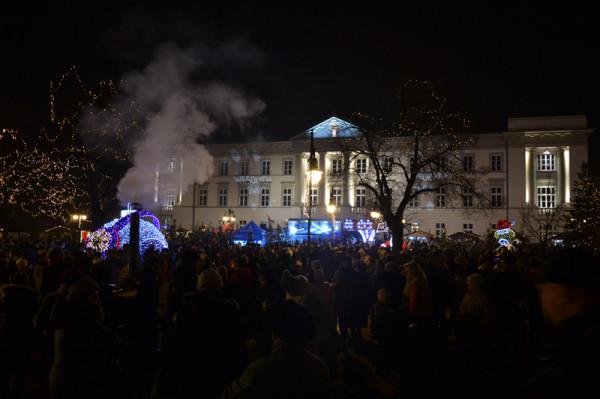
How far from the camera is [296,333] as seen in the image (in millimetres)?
2480

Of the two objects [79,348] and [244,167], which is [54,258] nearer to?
[79,348]

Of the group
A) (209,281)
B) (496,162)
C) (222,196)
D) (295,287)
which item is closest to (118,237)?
(295,287)

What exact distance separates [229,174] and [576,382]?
5985 centimetres

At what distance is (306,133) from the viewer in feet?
180

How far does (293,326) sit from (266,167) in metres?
57.2

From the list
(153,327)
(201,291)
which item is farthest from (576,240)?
(201,291)

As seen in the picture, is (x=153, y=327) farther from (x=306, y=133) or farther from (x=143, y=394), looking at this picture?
(x=306, y=133)

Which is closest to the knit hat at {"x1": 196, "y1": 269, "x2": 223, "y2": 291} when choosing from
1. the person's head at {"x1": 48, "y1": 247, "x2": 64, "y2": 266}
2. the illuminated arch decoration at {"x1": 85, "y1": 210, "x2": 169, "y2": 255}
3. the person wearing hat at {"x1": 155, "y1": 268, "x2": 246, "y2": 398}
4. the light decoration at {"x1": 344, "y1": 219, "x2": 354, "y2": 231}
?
→ the person wearing hat at {"x1": 155, "y1": 268, "x2": 246, "y2": 398}

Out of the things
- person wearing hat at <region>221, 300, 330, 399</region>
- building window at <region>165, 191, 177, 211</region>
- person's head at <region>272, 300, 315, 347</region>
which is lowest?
person wearing hat at <region>221, 300, 330, 399</region>

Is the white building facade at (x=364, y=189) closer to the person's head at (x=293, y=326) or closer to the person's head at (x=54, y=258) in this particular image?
the person's head at (x=54, y=258)

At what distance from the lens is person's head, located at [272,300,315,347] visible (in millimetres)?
2478

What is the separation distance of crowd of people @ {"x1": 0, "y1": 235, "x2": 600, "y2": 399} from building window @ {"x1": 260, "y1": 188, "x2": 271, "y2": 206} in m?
47.7

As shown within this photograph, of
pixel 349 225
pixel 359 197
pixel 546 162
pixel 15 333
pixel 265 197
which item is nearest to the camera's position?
pixel 15 333

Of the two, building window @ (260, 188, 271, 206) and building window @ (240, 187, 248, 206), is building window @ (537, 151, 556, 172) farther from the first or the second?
building window @ (240, 187, 248, 206)
